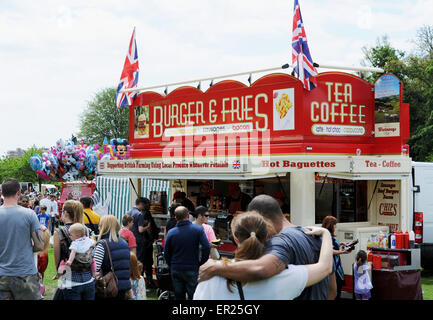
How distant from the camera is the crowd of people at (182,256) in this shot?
3.17 meters

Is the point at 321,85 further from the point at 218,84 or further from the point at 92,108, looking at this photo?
the point at 92,108

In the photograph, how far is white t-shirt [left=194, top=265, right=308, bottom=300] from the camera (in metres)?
3.14

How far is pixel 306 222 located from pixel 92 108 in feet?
187

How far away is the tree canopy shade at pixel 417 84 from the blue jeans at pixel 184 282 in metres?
23.2

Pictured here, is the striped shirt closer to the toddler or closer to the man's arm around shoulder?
the man's arm around shoulder

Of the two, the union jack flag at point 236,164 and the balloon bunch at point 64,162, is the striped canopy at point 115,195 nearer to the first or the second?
the balloon bunch at point 64,162

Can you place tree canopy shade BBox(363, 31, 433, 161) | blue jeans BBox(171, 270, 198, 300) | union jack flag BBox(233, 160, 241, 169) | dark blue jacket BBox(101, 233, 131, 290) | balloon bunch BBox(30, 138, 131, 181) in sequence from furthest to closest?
tree canopy shade BBox(363, 31, 433, 161), balloon bunch BBox(30, 138, 131, 181), union jack flag BBox(233, 160, 241, 169), blue jeans BBox(171, 270, 198, 300), dark blue jacket BBox(101, 233, 131, 290)

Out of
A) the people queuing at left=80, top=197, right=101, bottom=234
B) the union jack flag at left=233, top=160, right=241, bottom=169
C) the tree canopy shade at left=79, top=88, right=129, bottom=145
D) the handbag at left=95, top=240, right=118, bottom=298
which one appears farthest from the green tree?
the handbag at left=95, top=240, right=118, bottom=298

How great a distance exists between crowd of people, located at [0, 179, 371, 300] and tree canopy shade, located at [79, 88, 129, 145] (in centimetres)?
5197

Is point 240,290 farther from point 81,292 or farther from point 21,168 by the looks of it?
point 21,168

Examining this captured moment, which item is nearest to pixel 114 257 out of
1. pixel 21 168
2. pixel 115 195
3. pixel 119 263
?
pixel 119 263

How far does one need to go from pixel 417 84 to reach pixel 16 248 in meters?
31.2

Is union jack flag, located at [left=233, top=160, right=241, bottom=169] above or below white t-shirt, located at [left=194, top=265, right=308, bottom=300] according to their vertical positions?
above
